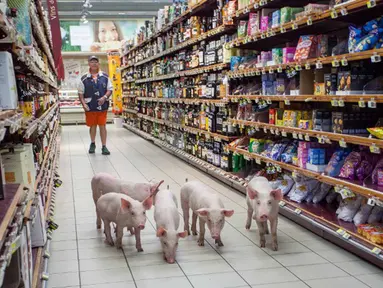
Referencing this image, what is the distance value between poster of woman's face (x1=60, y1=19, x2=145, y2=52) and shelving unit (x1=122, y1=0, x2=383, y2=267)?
1057 centimetres

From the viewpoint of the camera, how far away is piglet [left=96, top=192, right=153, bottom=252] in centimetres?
384

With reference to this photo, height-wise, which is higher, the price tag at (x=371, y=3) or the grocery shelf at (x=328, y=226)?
the price tag at (x=371, y=3)

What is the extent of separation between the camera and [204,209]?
3.85 m

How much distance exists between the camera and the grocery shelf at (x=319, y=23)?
3631mm

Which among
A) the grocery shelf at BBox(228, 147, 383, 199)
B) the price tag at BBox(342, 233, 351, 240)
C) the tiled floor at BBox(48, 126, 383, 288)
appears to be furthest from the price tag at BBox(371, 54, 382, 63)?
the tiled floor at BBox(48, 126, 383, 288)

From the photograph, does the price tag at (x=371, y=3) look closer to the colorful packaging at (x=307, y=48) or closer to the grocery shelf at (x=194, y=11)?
the colorful packaging at (x=307, y=48)

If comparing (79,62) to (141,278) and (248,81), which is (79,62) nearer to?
(248,81)

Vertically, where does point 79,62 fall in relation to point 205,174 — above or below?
above

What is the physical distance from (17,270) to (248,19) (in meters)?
4.87

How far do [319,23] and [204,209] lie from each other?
211 cm

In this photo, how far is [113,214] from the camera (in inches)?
157

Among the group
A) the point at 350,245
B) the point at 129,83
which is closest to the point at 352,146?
the point at 350,245

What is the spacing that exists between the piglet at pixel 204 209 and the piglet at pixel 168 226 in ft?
0.71

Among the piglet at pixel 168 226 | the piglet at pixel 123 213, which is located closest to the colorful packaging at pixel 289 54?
the piglet at pixel 168 226
